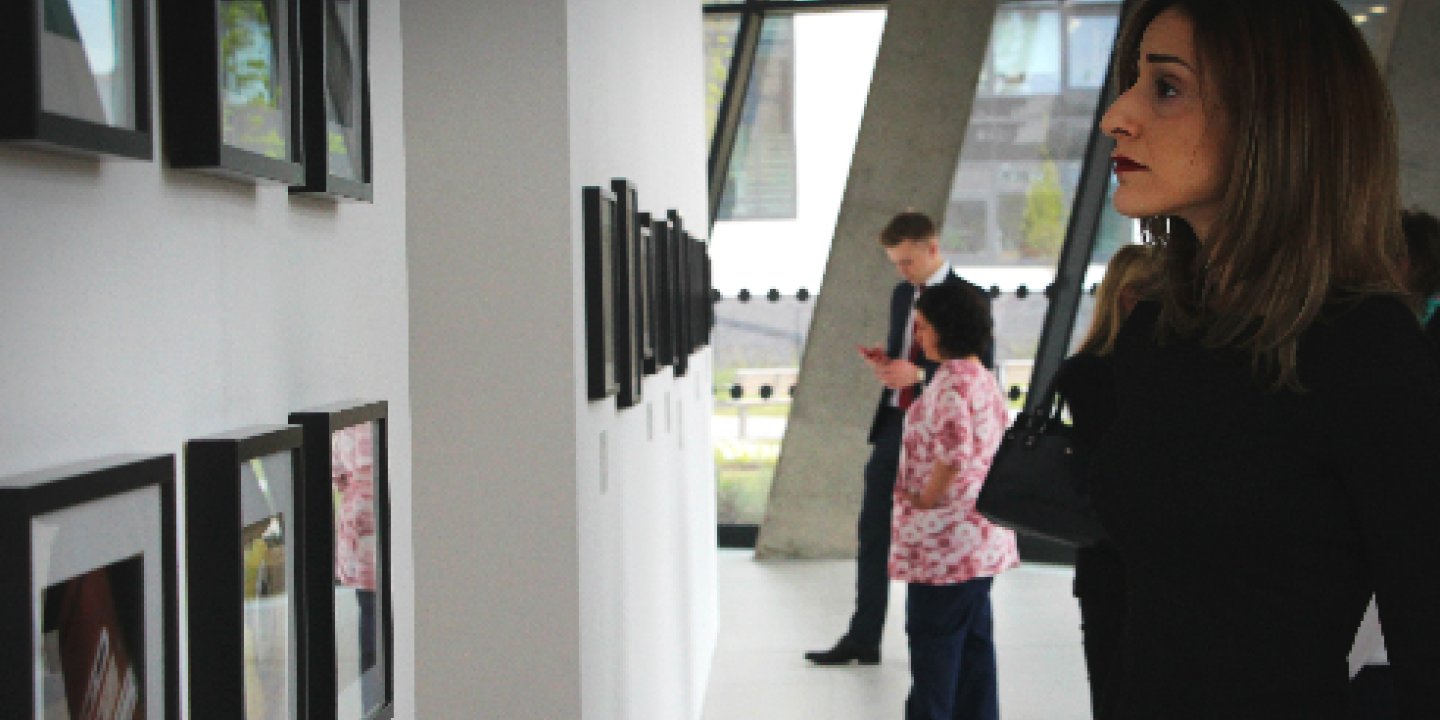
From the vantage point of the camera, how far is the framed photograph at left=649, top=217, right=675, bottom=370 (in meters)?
4.39

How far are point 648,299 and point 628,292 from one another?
2.01 feet

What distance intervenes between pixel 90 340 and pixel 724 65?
357 inches

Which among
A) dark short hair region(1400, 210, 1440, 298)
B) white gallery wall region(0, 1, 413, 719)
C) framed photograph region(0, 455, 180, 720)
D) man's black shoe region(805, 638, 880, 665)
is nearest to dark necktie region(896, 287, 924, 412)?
man's black shoe region(805, 638, 880, 665)

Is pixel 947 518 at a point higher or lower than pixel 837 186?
lower

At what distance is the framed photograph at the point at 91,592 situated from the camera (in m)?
0.95

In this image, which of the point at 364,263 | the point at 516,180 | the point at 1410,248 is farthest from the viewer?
the point at 1410,248

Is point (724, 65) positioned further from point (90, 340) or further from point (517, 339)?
point (90, 340)

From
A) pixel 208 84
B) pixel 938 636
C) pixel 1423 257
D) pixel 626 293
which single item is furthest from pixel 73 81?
pixel 938 636

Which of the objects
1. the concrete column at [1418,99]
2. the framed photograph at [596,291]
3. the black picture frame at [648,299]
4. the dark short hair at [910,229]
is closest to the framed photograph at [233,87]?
the framed photograph at [596,291]

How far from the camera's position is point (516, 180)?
112 inches

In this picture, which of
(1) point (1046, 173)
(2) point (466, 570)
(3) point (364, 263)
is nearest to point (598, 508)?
(2) point (466, 570)

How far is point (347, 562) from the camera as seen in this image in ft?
5.68

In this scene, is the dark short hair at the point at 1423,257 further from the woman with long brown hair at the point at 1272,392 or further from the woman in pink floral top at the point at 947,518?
the woman with long brown hair at the point at 1272,392

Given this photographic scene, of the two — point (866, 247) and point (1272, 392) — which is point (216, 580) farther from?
point (866, 247)
